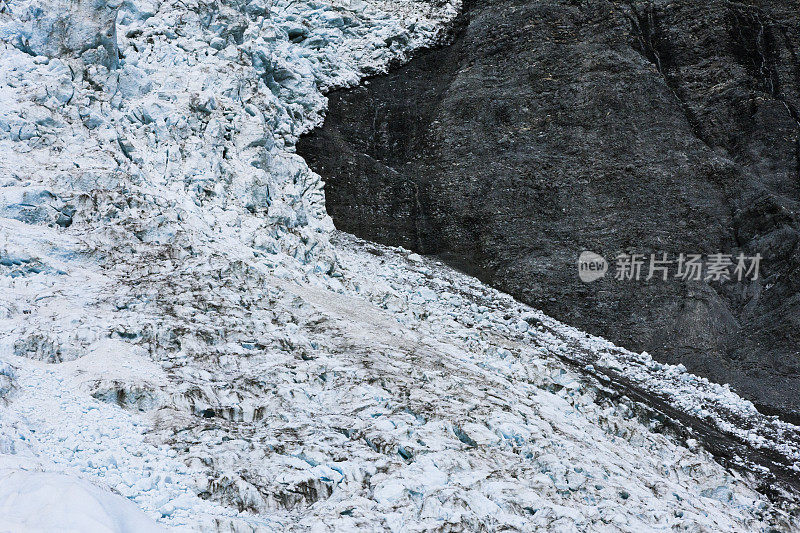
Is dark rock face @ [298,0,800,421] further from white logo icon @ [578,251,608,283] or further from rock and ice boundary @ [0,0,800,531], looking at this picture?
rock and ice boundary @ [0,0,800,531]

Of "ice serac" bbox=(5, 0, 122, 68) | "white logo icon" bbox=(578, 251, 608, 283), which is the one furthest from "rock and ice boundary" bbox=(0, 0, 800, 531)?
"white logo icon" bbox=(578, 251, 608, 283)

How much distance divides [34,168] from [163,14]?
7.34 metres

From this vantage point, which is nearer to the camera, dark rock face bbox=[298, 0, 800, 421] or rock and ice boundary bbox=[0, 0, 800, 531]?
rock and ice boundary bbox=[0, 0, 800, 531]

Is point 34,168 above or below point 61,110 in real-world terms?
below

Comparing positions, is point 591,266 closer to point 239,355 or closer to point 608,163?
point 608,163

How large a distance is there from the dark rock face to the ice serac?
7049mm

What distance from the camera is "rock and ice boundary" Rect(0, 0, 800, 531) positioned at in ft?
22.4

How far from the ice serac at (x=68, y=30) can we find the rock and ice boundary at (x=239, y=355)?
0.05 meters

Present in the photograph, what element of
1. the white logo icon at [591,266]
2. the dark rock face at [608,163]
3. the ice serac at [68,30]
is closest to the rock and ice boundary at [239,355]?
the ice serac at [68,30]

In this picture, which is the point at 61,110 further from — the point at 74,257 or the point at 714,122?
the point at 714,122

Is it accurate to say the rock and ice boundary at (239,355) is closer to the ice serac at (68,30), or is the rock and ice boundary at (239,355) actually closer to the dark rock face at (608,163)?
the ice serac at (68,30)

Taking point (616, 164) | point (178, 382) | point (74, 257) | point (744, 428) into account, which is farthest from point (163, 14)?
point (744, 428)

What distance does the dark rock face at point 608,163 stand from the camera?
1502 centimetres

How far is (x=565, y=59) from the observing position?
68.9 ft
